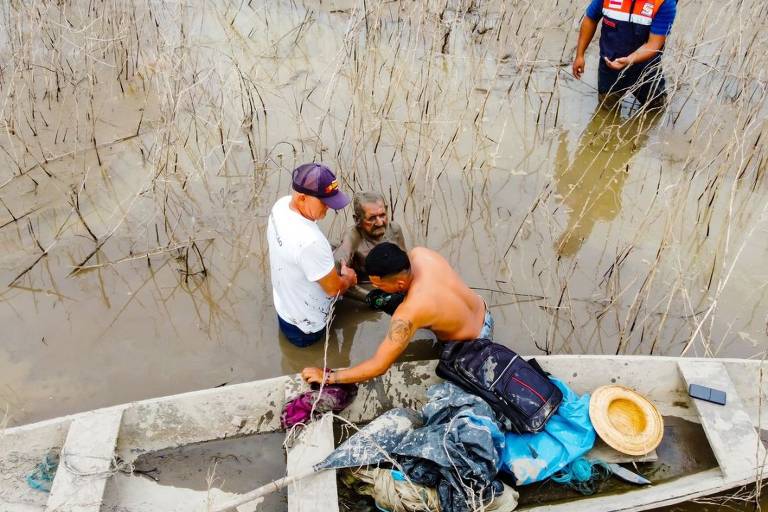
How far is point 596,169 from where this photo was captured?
502 centimetres

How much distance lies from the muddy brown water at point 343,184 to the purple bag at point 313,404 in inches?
23.9

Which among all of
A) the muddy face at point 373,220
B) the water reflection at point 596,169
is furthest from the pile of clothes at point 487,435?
the water reflection at point 596,169

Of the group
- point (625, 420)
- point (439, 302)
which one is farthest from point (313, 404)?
point (625, 420)

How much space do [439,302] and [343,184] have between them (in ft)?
6.43

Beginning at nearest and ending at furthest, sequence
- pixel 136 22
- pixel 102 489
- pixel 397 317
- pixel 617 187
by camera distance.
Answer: pixel 102 489 < pixel 397 317 < pixel 617 187 < pixel 136 22

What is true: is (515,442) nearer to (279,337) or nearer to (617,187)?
(279,337)

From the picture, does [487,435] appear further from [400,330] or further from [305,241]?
[305,241]

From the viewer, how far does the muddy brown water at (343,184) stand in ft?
12.2

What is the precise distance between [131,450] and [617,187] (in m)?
3.81

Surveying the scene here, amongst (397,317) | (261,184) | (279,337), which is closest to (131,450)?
(279,337)

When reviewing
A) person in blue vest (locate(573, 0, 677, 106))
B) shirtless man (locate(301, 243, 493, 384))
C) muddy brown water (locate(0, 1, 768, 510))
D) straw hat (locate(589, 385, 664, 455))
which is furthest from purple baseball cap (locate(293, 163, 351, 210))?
person in blue vest (locate(573, 0, 677, 106))

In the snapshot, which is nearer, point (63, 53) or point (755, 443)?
point (755, 443)

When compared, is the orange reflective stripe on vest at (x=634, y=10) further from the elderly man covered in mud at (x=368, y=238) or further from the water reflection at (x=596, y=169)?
the elderly man covered in mud at (x=368, y=238)

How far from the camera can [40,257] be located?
13.3 ft
